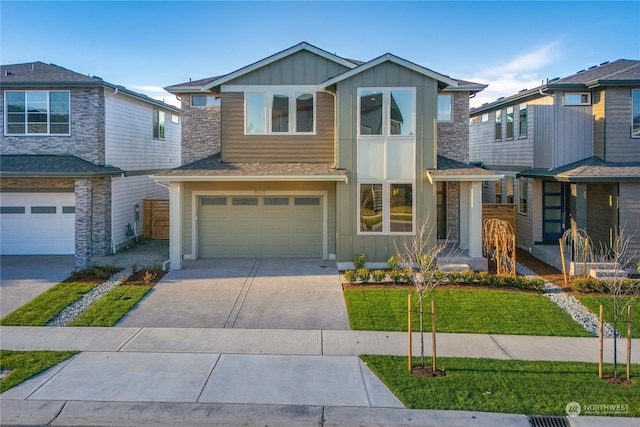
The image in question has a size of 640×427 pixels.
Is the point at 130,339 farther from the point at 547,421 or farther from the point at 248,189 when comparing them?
the point at 248,189

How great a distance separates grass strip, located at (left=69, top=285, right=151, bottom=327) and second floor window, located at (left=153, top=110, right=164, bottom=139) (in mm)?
11474

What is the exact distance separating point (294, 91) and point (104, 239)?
8188mm

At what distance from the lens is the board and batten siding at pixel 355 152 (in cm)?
1616

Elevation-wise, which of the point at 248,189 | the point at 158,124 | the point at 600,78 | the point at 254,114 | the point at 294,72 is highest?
the point at 294,72

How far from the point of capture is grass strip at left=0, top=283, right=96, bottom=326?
11461mm

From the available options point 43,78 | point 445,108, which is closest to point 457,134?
point 445,108

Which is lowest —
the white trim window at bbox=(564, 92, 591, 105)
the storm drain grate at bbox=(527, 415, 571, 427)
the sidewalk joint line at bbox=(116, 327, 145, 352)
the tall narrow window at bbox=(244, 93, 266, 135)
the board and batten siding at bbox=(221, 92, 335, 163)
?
the storm drain grate at bbox=(527, 415, 571, 427)

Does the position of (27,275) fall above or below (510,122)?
below

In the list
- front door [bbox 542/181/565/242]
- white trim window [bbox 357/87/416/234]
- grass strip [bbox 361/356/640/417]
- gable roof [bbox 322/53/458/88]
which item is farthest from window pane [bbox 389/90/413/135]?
grass strip [bbox 361/356/640/417]

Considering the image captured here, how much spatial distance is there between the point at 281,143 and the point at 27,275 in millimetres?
8432

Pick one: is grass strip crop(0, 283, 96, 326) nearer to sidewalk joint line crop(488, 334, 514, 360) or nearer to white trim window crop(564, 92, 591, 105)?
sidewalk joint line crop(488, 334, 514, 360)

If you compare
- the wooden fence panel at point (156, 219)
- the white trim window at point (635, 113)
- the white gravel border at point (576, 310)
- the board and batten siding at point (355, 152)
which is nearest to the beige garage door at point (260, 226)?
the board and batten siding at point (355, 152)

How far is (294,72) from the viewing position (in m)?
17.5

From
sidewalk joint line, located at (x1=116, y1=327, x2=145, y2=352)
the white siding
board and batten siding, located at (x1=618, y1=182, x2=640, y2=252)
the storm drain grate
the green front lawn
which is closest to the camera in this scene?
the storm drain grate
